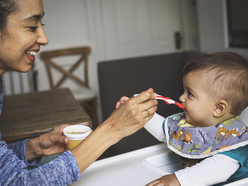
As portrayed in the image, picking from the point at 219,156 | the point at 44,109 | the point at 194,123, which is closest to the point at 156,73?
the point at 44,109

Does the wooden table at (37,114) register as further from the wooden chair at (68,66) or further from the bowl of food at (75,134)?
the wooden chair at (68,66)

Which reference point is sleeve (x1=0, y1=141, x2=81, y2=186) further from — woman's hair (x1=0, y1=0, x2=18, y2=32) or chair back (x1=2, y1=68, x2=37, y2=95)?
chair back (x1=2, y1=68, x2=37, y2=95)

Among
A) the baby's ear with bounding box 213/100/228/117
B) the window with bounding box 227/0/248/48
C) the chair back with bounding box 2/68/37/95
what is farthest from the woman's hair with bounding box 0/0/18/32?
the chair back with bounding box 2/68/37/95

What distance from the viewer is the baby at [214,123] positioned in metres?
0.91

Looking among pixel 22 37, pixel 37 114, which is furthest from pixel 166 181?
pixel 37 114

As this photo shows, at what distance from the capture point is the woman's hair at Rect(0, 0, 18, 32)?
0.85m

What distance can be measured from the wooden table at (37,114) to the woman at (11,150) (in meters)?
0.45

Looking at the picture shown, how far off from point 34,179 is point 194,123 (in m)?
0.60

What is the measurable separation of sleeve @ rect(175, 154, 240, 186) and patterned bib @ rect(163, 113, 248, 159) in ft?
0.13

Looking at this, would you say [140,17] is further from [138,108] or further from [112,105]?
[138,108]

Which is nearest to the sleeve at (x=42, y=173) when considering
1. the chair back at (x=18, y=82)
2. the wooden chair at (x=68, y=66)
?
the chair back at (x=18, y=82)

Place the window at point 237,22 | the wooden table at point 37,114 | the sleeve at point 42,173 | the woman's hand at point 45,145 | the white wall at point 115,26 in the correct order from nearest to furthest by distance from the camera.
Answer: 1. the sleeve at point 42,173
2. the woman's hand at point 45,145
3. the wooden table at point 37,114
4. the window at point 237,22
5. the white wall at point 115,26

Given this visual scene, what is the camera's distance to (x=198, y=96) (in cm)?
101

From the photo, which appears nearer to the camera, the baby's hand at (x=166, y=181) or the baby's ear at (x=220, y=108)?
the baby's hand at (x=166, y=181)
